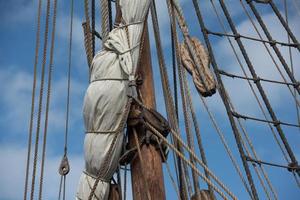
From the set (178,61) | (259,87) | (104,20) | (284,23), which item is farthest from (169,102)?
(284,23)

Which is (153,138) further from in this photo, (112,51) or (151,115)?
(112,51)

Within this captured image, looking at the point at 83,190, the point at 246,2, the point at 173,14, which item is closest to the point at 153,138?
the point at 83,190

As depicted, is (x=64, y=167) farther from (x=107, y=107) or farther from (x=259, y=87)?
(x=259, y=87)

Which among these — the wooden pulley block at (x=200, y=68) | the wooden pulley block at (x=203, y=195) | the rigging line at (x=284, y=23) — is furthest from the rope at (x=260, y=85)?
the wooden pulley block at (x=203, y=195)

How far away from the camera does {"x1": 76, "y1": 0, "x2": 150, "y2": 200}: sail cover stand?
385cm

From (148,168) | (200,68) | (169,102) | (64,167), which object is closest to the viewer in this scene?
(148,168)

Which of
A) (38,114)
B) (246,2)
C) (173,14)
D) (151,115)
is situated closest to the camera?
(151,115)

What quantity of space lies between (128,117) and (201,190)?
2.78 ft

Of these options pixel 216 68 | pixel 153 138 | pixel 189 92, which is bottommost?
pixel 153 138

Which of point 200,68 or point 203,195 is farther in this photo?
point 200,68

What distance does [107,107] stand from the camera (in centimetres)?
391

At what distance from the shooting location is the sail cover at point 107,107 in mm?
3846

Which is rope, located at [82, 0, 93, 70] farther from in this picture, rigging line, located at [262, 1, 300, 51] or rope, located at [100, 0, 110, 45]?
rigging line, located at [262, 1, 300, 51]

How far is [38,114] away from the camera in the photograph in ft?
14.7
